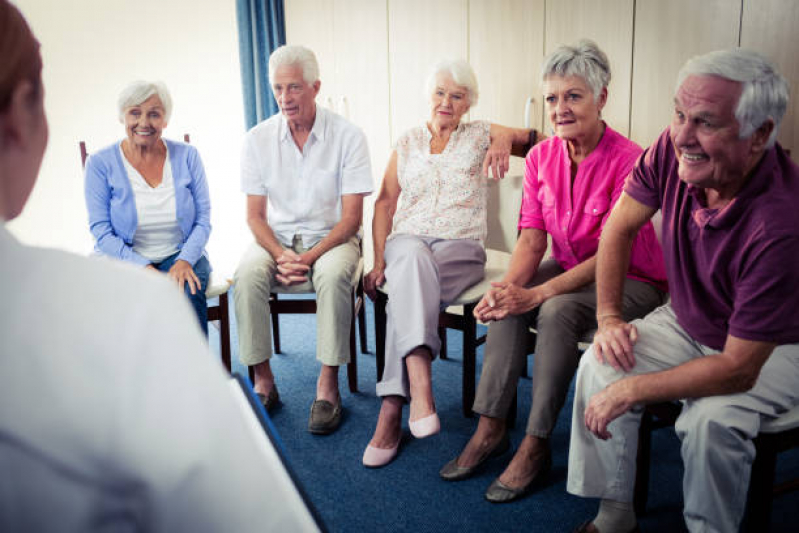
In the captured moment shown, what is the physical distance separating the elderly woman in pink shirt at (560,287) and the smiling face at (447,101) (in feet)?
1.42

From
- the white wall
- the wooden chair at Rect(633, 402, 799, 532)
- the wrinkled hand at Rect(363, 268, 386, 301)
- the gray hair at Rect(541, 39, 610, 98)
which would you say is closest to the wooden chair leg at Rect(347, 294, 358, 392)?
the wrinkled hand at Rect(363, 268, 386, 301)

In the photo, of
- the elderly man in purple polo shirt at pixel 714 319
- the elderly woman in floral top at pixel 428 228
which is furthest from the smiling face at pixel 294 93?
the elderly man in purple polo shirt at pixel 714 319

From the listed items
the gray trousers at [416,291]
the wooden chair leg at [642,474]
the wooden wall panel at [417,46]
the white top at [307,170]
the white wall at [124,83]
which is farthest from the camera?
the white wall at [124,83]

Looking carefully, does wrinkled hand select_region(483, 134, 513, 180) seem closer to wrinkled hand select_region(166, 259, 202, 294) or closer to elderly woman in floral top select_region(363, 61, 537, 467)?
elderly woman in floral top select_region(363, 61, 537, 467)

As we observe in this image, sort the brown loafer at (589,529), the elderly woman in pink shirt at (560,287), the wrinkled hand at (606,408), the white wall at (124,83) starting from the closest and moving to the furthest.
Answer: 1. the wrinkled hand at (606,408)
2. the brown loafer at (589,529)
3. the elderly woman in pink shirt at (560,287)
4. the white wall at (124,83)

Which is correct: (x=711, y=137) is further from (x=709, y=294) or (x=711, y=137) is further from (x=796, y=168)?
(x=709, y=294)

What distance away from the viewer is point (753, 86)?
1213 millimetres

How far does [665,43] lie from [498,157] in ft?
2.82

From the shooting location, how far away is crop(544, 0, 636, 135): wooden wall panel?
2.47 m

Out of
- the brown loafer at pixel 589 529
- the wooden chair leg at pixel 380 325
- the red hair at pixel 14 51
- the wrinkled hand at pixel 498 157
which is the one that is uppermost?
the red hair at pixel 14 51

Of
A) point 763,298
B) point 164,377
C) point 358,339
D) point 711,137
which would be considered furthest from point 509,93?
point 164,377

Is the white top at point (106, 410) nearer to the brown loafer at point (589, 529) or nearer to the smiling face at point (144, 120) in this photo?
the brown loafer at point (589, 529)

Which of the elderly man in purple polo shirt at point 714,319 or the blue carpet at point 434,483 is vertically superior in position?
the elderly man in purple polo shirt at point 714,319

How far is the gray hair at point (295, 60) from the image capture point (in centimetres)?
228
